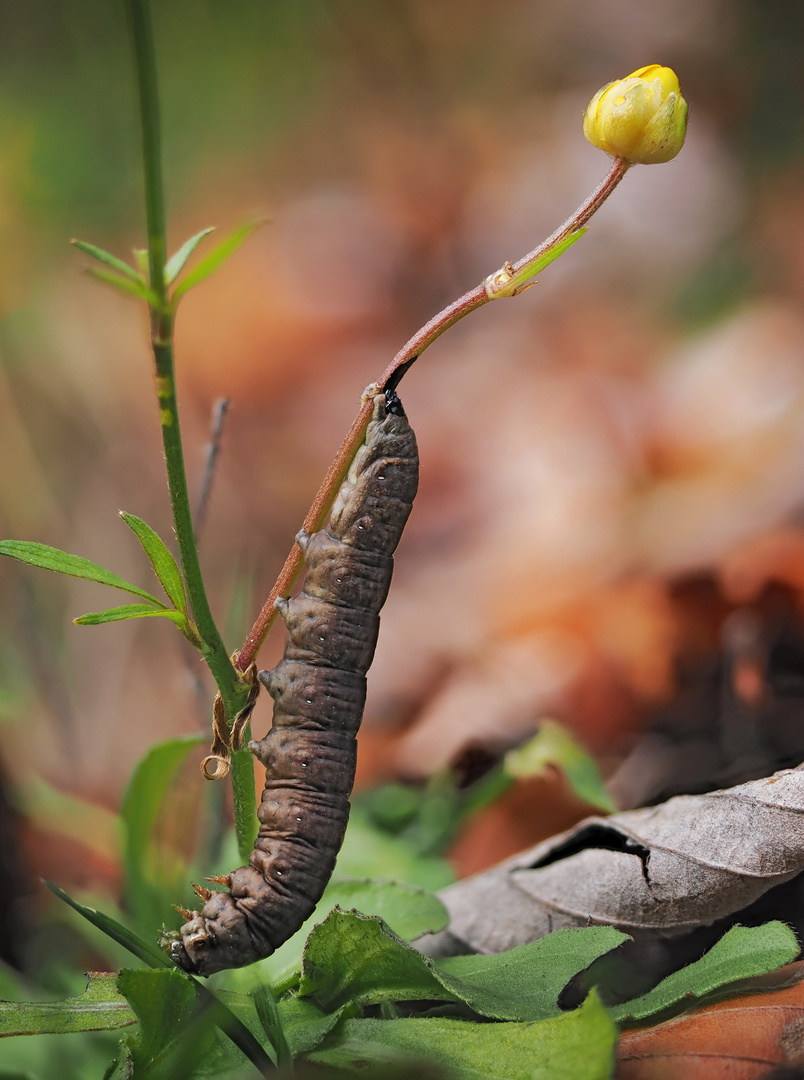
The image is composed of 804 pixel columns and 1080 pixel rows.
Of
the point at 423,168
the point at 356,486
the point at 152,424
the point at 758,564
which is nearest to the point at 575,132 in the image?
the point at 423,168

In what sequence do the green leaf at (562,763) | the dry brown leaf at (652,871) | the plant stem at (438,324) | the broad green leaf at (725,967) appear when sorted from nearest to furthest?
the plant stem at (438,324), the broad green leaf at (725,967), the dry brown leaf at (652,871), the green leaf at (562,763)

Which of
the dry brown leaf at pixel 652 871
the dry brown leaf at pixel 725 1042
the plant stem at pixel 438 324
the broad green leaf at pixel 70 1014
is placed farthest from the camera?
the dry brown leaf at pixel 652 871

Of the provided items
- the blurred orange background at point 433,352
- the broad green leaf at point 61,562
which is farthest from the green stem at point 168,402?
the blurred orange background at point 433,352

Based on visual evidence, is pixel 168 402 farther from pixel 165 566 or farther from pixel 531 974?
pixel 531 974

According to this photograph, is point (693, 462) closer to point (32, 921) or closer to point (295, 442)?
point (295, 442)

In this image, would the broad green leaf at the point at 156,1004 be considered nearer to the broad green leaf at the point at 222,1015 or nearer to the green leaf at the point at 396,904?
the broad green leaf at the point at 222,1015

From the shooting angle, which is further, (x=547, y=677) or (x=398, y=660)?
(x=398, y=660)

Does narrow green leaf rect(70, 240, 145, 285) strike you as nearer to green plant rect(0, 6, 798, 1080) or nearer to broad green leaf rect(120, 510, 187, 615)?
green plant rect(0, 6, 798, 1080)
